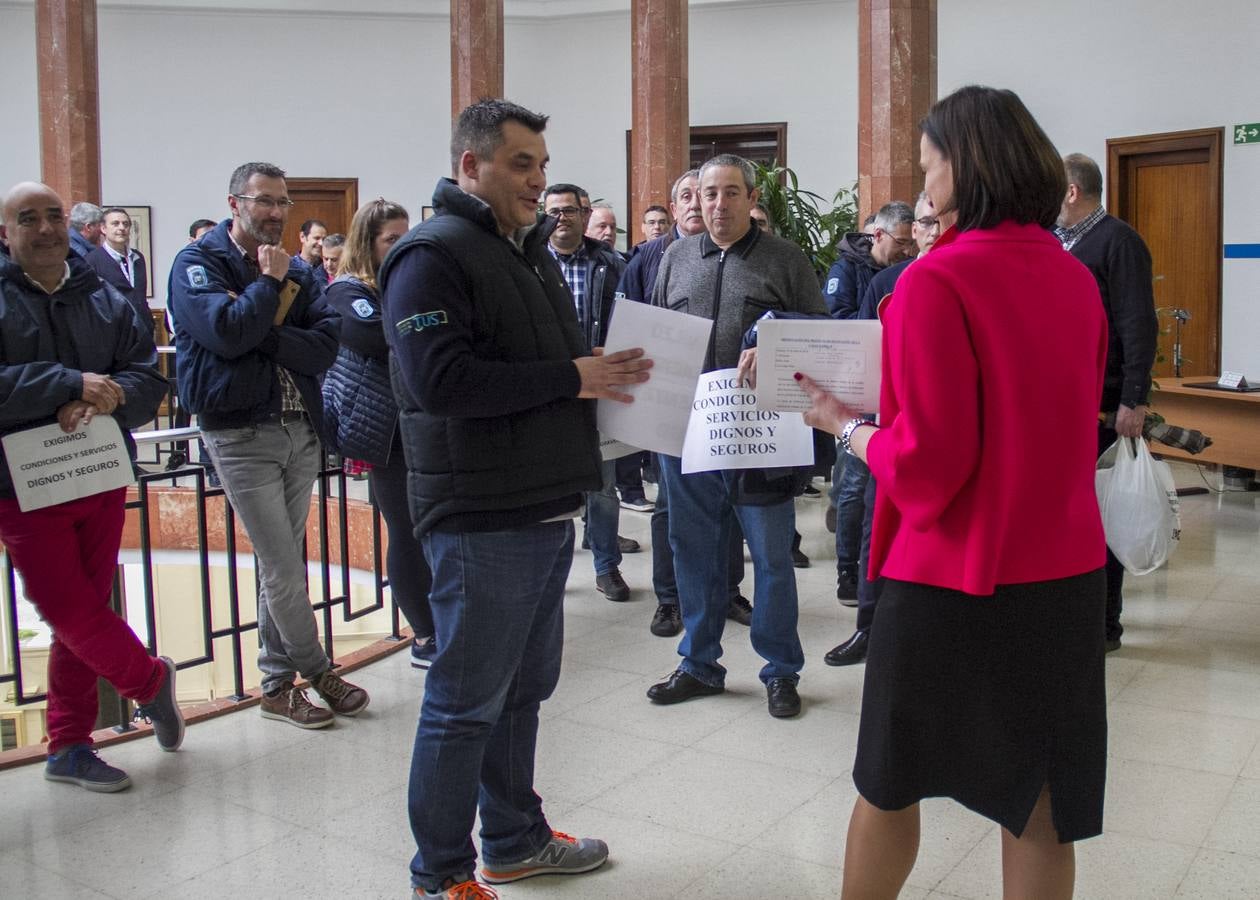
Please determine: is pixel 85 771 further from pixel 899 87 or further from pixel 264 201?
pixel 899 87

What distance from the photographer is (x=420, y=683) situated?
13.8 feet

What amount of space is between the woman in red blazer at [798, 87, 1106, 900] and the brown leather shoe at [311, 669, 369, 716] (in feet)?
7.24

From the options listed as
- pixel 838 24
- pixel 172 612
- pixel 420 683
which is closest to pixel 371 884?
pixel 420 683

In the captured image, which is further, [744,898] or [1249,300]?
[1249,300]

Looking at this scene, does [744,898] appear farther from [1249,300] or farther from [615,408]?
[1249,300]

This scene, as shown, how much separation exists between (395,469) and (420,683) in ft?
2.49

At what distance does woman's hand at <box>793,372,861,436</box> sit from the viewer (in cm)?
222

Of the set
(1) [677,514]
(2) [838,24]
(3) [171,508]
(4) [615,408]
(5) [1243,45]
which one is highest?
(2) [838,24]

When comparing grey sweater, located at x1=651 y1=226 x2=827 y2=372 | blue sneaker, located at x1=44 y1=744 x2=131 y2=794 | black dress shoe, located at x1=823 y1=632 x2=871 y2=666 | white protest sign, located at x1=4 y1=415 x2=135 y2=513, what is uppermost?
grey sweater, located at x1=651 y1=226 x2=827 y2=372

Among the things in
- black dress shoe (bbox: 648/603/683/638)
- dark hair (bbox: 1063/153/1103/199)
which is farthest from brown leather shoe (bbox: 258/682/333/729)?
dark hair (bbox: 1063/153/1103/199)

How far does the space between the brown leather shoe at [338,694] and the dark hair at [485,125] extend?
2.01 m

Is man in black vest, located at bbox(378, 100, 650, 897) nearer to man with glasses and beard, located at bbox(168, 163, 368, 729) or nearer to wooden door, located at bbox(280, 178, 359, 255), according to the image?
man with glasses and beard, located at bbox(168, 163, 368, 729)

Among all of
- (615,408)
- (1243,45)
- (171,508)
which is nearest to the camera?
(615,408)

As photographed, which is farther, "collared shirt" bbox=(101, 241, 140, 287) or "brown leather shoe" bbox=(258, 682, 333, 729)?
"collared shirt" bbox=(101, 241, 140, 287)
